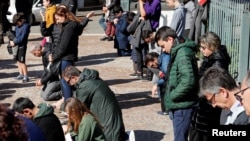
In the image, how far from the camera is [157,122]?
11.1 m

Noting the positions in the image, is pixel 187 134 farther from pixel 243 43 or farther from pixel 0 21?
pixel 0 21

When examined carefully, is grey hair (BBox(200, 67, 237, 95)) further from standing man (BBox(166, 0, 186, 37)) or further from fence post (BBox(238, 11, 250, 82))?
standing man (BBox(166, 0, 186, 37))

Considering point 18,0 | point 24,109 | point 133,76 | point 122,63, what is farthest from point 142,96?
point 18,0

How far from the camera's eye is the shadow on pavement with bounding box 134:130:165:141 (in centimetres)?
1023

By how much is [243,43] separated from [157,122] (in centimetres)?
223

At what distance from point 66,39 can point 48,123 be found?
397cm

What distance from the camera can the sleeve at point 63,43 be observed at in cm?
1139

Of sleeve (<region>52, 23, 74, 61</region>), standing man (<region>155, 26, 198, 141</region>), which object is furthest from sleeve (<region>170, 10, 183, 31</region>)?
standing man (<region>155, 26, 198, 141</region>)

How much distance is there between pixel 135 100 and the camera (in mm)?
12562

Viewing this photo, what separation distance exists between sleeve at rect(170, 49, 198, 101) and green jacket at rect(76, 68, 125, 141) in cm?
103

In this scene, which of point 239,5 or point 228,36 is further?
point 228,36

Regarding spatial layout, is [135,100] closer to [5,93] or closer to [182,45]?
[5,93]

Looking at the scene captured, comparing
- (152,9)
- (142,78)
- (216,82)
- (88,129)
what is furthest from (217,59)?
(142,78)

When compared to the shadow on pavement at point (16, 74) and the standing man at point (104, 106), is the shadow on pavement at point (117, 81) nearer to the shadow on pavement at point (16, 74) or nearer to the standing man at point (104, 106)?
the shadow on pavement at point (16, 74)
